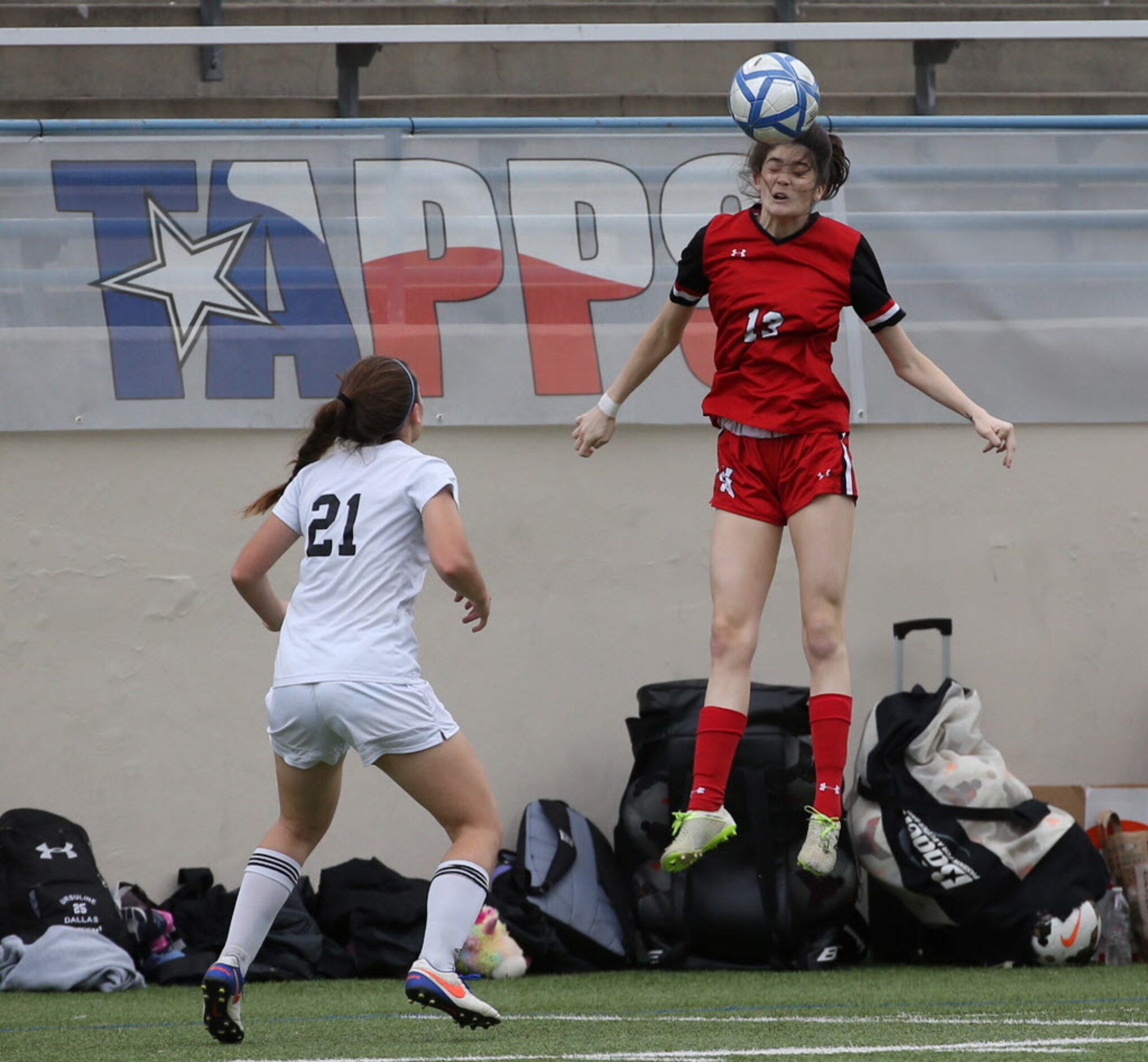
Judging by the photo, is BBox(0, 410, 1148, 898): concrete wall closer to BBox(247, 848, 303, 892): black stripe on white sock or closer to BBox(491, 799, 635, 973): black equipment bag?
BBox(491, 799, 635, 973): black equipment bag

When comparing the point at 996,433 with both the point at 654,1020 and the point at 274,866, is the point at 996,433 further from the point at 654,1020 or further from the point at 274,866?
the point at 274,866

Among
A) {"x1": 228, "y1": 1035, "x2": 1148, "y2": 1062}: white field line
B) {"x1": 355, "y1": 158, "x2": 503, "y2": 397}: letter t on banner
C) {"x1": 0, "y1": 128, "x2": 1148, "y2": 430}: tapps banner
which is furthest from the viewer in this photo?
{"x1": 355, "y1": 158, "x2": 503, "y2": 397}: letter t on banner

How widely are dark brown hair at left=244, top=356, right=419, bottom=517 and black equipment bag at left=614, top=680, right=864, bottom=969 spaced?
8.00 feet

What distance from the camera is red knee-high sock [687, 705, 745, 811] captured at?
4320 millimetres

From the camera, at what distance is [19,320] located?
260 inches

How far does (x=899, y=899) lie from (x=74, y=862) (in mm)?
2793

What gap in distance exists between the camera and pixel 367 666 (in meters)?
3.79

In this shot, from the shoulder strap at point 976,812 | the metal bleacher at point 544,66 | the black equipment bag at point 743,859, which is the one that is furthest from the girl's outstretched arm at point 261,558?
the metal bleacher at point 544,66

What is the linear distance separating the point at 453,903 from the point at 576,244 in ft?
11.6

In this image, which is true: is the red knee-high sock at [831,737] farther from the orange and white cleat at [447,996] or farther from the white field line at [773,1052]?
the orange and white cleat at [447,996]

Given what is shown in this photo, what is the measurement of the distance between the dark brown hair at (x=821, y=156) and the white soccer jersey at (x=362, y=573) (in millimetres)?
1177

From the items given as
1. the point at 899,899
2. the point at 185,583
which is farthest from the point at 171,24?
the point at 899,899

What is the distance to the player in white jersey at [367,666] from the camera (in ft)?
12.4

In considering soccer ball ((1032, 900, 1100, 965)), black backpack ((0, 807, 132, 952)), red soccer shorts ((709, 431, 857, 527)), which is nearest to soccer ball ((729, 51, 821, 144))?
red soccer shorts ((709, 431, 857, 527))
